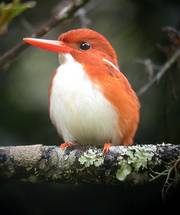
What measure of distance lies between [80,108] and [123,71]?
125 centimetres

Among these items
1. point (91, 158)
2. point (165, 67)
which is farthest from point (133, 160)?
point (165, 67)

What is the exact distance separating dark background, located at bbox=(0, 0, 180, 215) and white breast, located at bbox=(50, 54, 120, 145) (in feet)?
1.35

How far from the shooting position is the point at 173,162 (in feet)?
9.67

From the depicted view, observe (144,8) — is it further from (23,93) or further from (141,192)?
(141,192)

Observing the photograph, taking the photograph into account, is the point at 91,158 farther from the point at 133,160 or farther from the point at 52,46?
the point at 52,46

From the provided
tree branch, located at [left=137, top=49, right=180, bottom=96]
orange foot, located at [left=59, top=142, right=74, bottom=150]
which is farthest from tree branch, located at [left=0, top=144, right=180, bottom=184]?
tree branch, located at [left=137, top=49, right=180, bottom=96]

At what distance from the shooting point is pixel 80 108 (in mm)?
3336

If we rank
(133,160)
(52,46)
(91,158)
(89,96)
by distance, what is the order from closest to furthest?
(133,160), (91,158), (89,96), (52,46)

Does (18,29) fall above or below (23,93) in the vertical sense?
above

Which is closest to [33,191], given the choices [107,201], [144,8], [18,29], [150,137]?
[107,201]

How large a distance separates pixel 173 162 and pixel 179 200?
23.5 inches

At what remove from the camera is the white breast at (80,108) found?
334 cm

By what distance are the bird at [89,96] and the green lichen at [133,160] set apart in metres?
0.20

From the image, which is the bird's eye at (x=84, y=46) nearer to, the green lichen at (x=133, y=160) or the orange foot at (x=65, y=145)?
the orange foot at (x=65, y=145)
